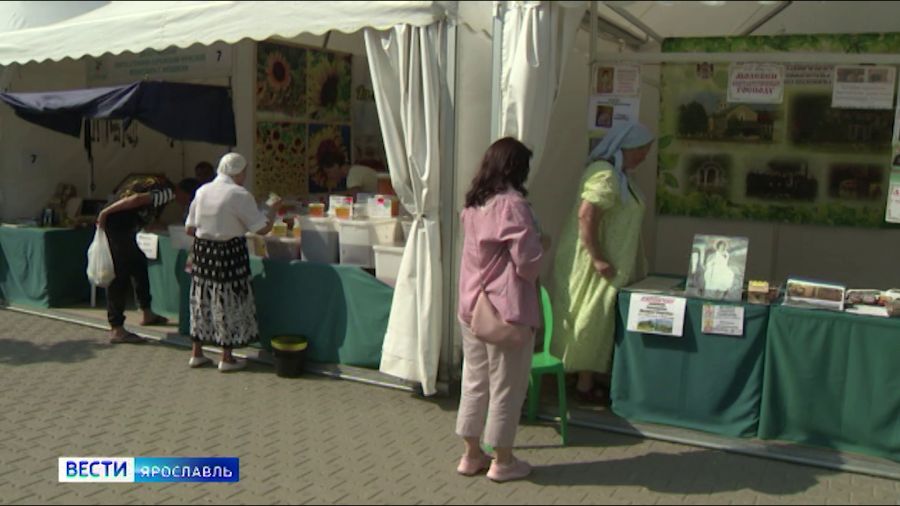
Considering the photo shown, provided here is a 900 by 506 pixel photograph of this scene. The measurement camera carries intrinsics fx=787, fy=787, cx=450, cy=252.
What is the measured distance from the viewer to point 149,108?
5.98 meters

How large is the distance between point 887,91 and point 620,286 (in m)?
1.85

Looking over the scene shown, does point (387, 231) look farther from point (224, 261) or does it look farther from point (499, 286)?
point (499, 286)

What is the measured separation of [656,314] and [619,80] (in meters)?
1.51

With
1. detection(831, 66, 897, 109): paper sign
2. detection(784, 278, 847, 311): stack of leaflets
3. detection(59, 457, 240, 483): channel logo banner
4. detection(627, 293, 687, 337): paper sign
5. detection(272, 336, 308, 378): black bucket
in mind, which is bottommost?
detection(59, 457, 240, 483): channel logo banner

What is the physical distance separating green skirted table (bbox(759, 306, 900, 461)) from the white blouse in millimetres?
3207

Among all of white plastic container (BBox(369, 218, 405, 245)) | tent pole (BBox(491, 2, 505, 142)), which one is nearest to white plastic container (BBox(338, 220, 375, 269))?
white plastic container (BBox(369, 218, 405, 245))

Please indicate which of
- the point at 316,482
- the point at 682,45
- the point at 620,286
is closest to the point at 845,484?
the point at 620,286

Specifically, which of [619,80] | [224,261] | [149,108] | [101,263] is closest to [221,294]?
[224,261]

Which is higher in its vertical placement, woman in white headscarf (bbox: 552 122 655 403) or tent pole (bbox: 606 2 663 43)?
tent pole (bbox: 606 2 663 43)

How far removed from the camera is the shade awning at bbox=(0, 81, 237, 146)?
597cm

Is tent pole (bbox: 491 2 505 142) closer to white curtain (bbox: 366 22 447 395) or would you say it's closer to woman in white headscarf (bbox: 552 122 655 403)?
white curtain (bbox: 366 22 447 395)

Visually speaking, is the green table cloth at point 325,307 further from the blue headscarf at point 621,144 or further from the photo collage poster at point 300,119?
the photo collage poster at point 300,119

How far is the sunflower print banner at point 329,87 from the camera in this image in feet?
26.8

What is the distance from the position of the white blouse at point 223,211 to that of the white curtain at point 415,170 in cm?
108
